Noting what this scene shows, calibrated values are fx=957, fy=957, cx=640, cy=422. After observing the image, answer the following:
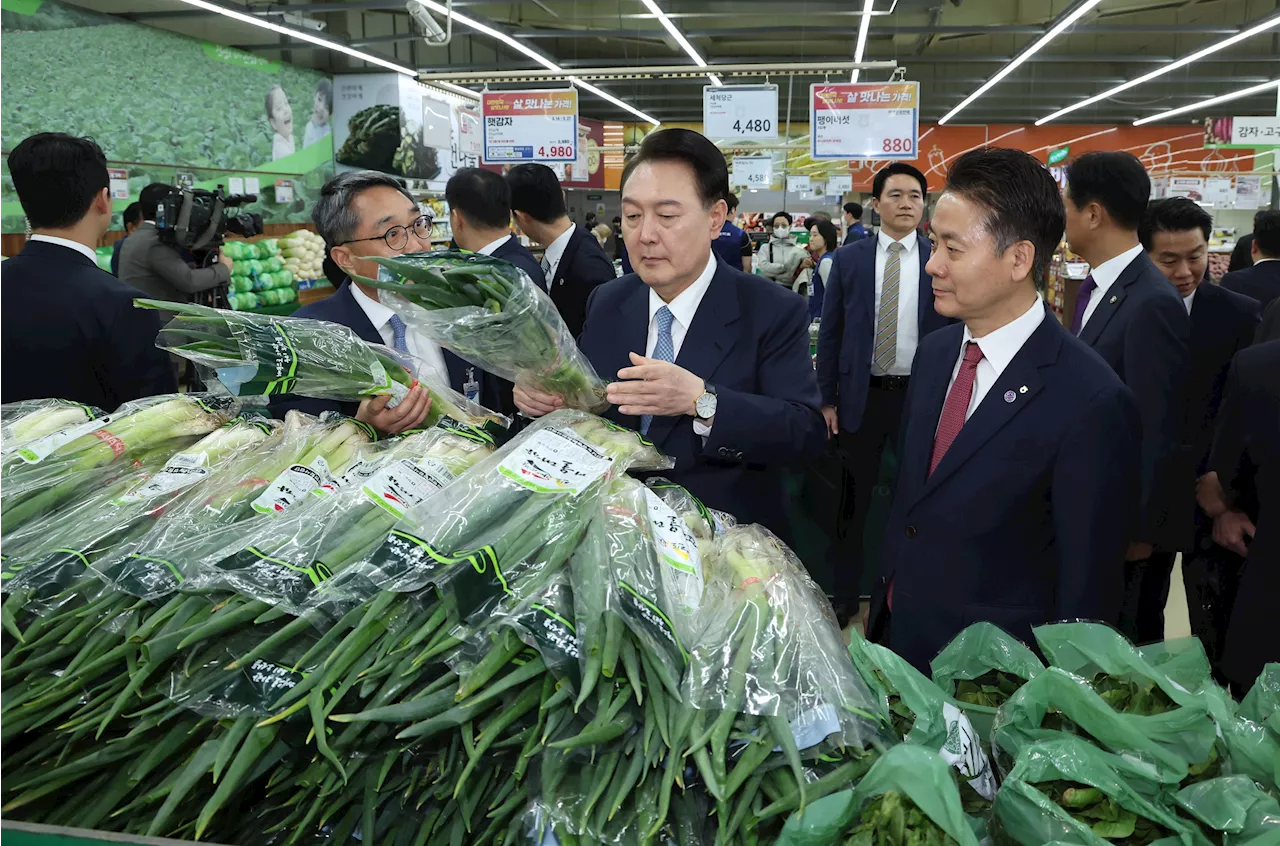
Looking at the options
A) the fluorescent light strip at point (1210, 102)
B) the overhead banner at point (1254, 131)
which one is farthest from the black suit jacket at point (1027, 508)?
the fluorescent light strip at point (1210, 102)

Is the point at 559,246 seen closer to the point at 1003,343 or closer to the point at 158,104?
the point at 1003,343

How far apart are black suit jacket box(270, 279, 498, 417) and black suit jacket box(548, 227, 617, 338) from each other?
231 centimetres

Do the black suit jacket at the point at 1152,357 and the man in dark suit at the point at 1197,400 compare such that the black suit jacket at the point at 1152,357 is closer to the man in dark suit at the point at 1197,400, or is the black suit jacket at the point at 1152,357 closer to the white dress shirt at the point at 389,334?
the man in dark suit at the point at 1197,400

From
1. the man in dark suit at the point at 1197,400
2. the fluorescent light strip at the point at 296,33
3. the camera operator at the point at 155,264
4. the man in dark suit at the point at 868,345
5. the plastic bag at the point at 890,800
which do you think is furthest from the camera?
the fluorescent light strip at the point at 296,33

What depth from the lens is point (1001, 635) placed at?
1369 mm

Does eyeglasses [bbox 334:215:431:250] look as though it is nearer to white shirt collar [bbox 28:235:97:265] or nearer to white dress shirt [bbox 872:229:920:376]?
white shirt collar [bbox 28:235:97:265]

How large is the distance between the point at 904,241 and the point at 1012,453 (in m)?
3.10

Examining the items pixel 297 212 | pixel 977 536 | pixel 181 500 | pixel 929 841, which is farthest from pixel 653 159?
pixel 297 212

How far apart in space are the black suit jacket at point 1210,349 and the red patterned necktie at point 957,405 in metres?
1.97

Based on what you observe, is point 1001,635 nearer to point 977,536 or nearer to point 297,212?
point 977,536

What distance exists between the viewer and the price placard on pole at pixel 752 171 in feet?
42.3

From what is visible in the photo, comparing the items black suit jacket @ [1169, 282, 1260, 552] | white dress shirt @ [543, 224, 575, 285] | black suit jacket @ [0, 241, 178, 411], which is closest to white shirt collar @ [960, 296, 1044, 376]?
black suit jacket @ [1169, 282, 1260, 552]

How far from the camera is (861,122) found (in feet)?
32.9

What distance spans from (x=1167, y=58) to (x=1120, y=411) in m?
17.0
